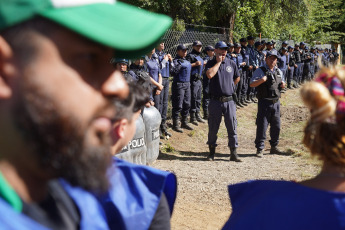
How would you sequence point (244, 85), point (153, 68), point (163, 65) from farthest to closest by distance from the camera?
1. point (244, 85)
2. point (163, 65)
3. point (153, 68)

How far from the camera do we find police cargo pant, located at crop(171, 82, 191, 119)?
8953 millimetres

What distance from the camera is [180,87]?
901 centimetres

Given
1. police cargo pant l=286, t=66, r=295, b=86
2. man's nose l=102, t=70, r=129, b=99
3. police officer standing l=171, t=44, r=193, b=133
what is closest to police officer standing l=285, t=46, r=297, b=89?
police cargo pant l=286, t=66, r=295, b=86

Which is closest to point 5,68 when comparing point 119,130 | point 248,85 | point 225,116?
point 119,130

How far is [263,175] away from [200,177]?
1.08 m

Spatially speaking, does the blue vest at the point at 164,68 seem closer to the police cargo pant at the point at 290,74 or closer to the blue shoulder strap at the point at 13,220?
the blue shoulder strap at the point at 13,220

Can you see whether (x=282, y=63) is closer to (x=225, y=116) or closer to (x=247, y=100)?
(x=247, y=100)

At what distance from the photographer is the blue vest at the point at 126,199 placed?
123cm

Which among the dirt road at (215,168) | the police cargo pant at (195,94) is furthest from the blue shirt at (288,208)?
the police cargo pant at (195,94)

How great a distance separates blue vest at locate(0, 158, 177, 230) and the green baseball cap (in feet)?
1.61

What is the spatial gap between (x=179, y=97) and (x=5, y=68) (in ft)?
26.8

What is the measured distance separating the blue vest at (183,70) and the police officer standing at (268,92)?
2189 mm

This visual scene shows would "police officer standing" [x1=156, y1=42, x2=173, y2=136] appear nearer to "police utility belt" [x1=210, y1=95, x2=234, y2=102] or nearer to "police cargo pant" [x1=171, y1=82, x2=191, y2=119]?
"police cargo pant" [x1=171, y1=82, x2=191, y2=119]

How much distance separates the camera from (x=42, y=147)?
820mm
